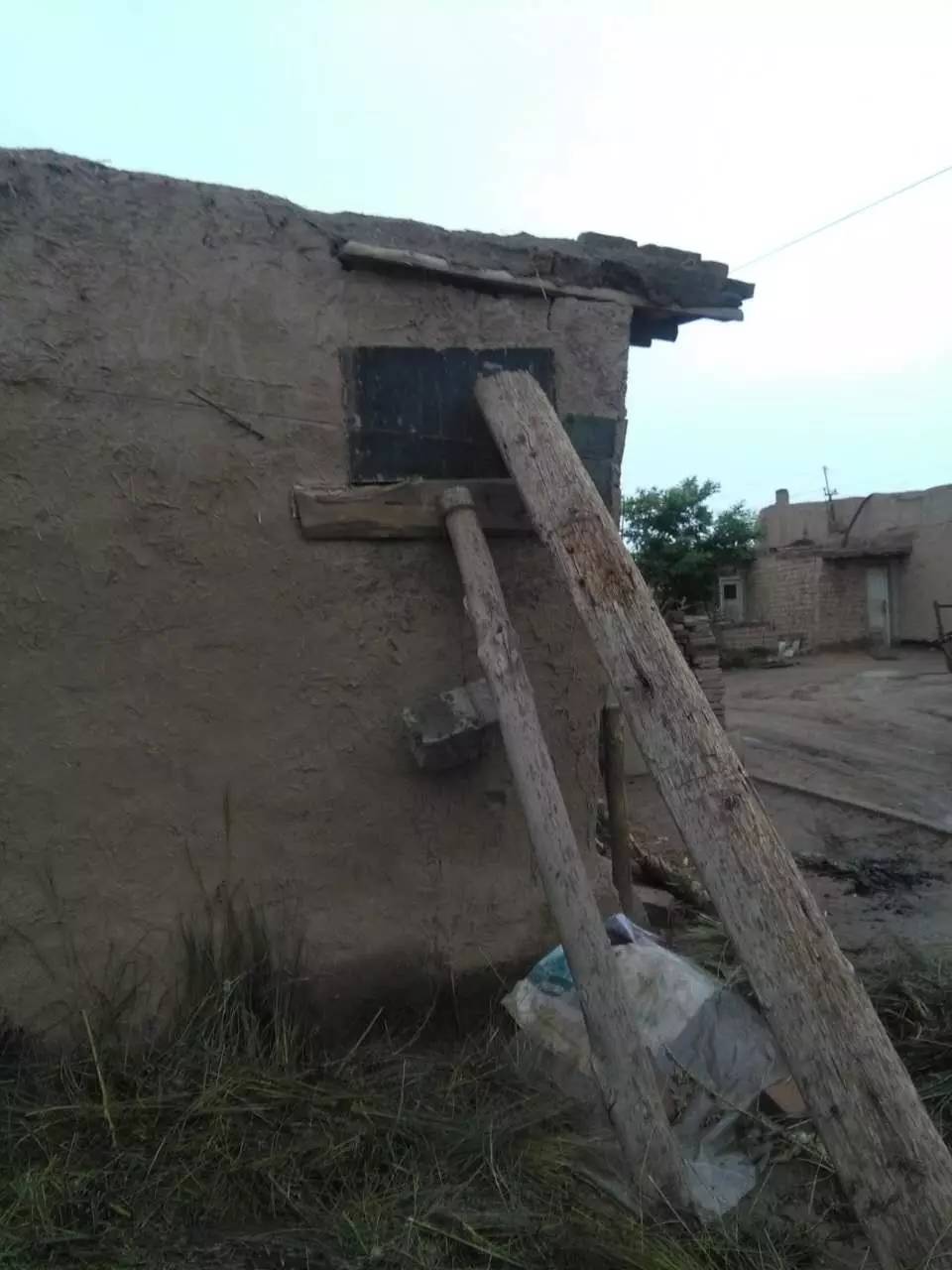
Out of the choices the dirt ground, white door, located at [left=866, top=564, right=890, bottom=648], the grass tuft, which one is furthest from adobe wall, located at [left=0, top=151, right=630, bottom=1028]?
white door, located at [left=866, top=564, right=890, bottom=648]

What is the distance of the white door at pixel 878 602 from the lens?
22047 mm

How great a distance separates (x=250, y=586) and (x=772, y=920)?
5.74 ft

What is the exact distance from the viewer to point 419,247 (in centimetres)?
324

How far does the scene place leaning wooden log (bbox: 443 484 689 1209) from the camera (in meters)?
2.20

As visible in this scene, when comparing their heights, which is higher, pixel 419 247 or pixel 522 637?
pixel 419 247

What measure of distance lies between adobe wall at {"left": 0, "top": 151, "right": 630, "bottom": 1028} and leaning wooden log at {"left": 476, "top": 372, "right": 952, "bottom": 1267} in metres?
0.77

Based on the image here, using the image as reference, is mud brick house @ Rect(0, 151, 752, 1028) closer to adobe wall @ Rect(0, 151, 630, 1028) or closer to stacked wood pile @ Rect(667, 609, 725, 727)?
adobe wall @ Rect(0, 151, 630, 1028)

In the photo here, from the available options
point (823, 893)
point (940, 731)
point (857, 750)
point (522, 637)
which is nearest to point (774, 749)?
point (857, 750)

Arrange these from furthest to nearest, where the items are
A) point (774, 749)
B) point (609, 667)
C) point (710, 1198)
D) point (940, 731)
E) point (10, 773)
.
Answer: point (940, 731) → point (774, 749) → point (10, 773) → point (609, 667) → point (710, 1198)

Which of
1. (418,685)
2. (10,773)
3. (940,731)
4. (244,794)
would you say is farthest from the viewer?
(940,731)

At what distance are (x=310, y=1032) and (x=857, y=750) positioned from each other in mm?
8434

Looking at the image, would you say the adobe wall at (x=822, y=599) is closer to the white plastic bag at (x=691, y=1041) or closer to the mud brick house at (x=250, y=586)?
the mud brick house at (x=250, y=586)

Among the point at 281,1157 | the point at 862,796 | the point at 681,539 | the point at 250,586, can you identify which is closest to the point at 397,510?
the point at 250,586

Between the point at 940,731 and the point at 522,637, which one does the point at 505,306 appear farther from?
the point at 940,731
